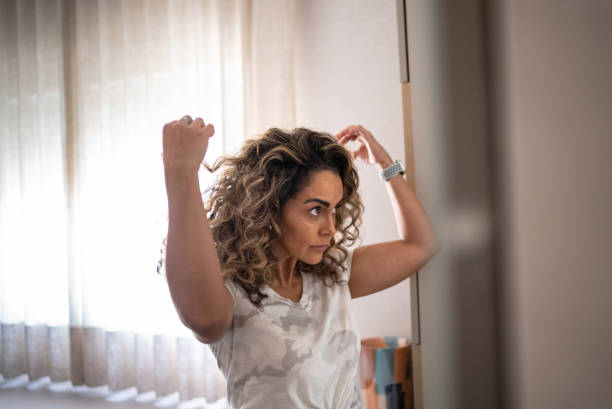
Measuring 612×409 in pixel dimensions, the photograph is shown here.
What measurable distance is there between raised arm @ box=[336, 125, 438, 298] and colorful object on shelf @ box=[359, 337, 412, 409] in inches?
19.5

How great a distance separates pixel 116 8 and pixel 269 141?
1917mm

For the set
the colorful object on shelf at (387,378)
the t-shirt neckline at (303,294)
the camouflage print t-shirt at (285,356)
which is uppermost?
the t-shirt neckline at (303,294)

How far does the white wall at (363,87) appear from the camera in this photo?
6.16ft

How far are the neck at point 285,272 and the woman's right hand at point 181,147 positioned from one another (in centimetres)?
37

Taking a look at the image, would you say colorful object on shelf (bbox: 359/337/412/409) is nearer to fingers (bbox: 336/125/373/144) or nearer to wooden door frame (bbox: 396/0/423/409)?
wooden door frame (bbox: 396/0/423/409)

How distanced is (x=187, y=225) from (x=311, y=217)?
28 centimetres

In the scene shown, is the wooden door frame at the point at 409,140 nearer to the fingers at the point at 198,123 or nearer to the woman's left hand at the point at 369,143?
the woman's left hand at the point at 369,143

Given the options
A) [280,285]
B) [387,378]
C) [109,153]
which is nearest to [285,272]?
[280,285]

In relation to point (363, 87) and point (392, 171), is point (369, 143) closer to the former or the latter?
point (392, 171)

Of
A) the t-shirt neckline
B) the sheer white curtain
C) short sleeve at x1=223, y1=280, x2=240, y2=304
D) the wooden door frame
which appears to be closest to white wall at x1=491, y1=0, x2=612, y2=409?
the wooden door frame

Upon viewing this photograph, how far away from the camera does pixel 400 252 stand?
1106mm

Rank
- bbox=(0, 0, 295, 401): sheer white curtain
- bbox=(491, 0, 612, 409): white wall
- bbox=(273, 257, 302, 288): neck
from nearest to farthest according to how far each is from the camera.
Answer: bbox=(491, 0, 612, 409): white wall < bbox=(273, 257, 302, 288): neck < bbox=(0, 0, 295, 401): sheer white curtain

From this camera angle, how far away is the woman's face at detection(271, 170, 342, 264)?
0.91m

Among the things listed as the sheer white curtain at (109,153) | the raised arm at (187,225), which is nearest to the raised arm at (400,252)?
the raised arm at (187,225)
